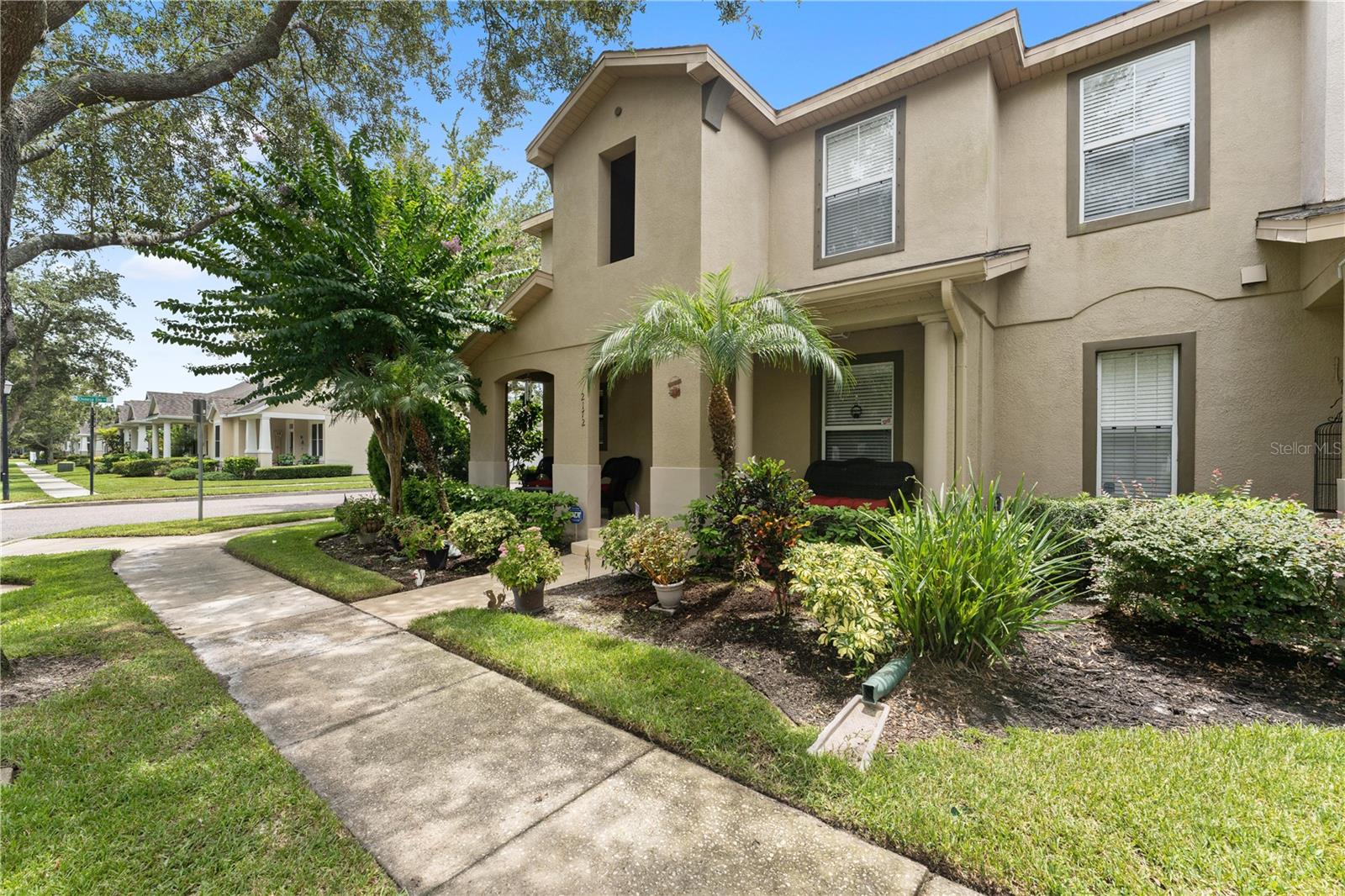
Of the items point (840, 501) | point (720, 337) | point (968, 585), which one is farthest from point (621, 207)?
point (968, 585)

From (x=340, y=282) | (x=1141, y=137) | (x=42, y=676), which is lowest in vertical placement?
(x=42, y=676)

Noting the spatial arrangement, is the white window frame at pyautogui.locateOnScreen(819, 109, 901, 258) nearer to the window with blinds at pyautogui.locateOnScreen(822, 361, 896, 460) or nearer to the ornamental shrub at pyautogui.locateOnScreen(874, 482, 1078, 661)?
the window with blinds at pyautogui.locateOnScreen(822, 361, 896, 460)

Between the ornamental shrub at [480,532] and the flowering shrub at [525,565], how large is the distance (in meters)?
1.68

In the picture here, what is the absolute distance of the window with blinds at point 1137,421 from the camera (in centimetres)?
668

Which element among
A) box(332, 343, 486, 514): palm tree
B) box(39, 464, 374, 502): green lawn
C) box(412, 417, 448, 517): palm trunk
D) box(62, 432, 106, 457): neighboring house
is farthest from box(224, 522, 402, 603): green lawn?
box(62, 432, 106, 457): neighboring house

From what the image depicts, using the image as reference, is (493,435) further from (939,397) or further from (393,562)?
(939,397)

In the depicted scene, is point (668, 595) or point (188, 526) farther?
point (188, 526)

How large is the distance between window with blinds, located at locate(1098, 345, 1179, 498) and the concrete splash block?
5521 millimetres

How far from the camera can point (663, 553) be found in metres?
5.74

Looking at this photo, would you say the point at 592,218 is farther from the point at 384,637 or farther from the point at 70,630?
the point at 70,630

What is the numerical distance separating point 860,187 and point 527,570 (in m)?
7.17

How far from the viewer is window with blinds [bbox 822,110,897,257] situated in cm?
811

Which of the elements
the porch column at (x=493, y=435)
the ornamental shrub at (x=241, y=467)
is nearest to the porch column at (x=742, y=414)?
the porch column at (x=493, y=435)

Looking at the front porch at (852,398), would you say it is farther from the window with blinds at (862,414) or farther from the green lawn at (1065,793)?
the green lawn at (1065,793)
